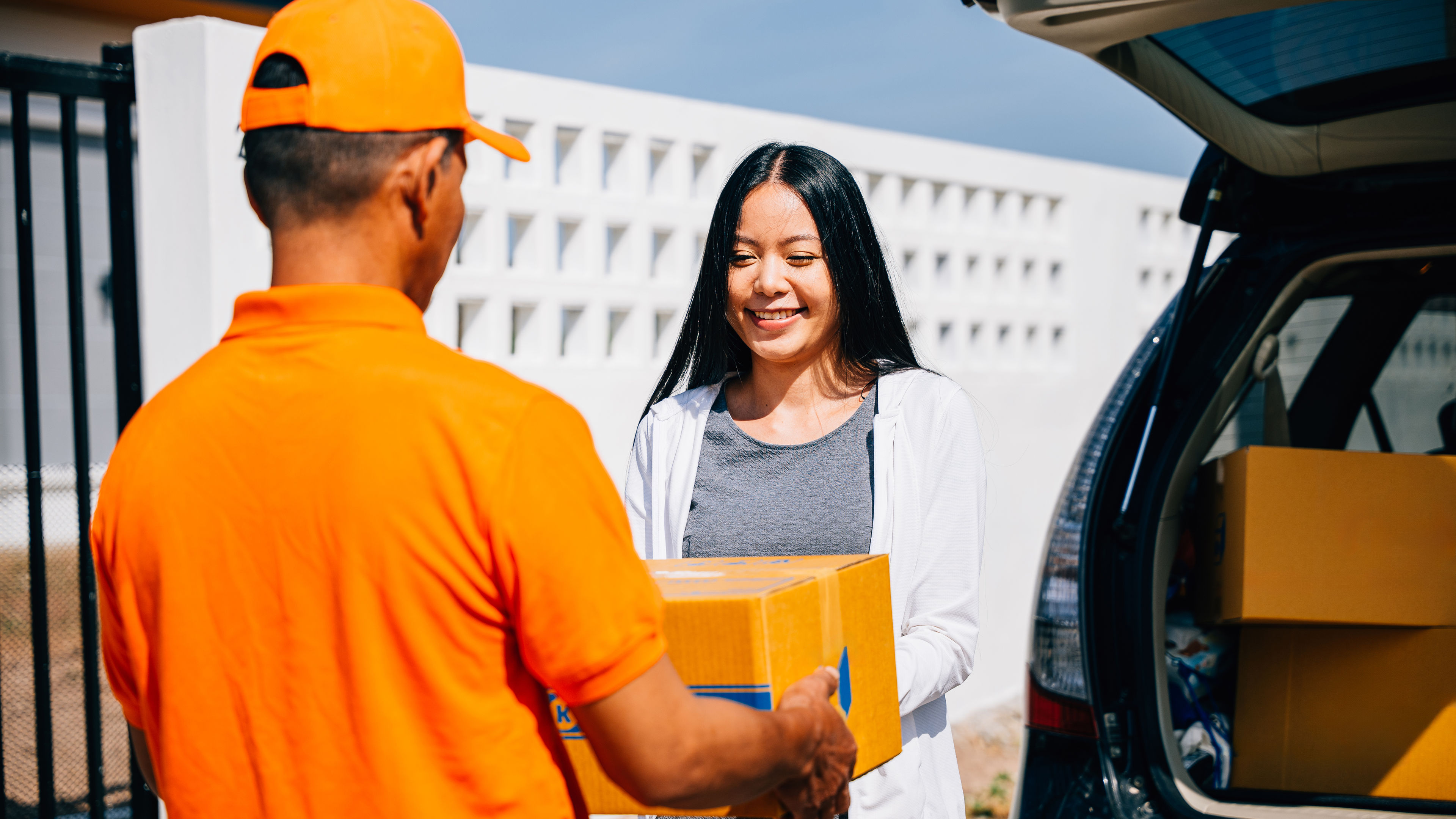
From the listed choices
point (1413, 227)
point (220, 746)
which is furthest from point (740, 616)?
point (1413, 227)

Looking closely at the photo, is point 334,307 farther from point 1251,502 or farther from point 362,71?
point 1251,502

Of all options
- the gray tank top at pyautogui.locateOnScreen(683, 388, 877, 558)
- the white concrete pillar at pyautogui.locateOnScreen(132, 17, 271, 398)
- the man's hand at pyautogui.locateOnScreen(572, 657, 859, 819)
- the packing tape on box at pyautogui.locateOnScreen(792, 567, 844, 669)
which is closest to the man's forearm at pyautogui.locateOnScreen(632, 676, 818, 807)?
the man's hand at pyautogui.locateOnScreen(572, 657, 859, 819)

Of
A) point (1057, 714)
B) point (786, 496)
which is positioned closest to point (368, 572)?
point (786, 496)

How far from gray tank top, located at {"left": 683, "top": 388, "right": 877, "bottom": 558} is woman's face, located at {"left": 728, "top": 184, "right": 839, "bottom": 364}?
6.3 inches

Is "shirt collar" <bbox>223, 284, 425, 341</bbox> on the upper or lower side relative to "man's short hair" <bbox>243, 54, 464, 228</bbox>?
lower

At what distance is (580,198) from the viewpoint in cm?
405

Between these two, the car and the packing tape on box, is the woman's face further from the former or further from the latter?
the packing tape on box

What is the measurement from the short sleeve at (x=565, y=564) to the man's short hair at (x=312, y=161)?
0.85 feet

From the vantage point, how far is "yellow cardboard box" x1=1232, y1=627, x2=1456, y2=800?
210 centimetres

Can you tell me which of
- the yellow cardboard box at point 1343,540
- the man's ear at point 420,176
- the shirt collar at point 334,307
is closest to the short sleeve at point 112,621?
the shirt collar at point 334,307

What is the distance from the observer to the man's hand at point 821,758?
114cm

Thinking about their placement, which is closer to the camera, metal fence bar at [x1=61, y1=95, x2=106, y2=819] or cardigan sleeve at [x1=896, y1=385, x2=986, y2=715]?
cardigan sleeve at [x1=896, y1=385, x2=986, y2=715]

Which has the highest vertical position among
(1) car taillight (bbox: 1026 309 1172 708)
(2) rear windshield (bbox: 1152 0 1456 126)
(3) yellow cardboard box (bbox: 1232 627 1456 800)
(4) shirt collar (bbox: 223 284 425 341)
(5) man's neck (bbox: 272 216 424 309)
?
(2) rear windshield (bbox: 1152 0 1456 126)

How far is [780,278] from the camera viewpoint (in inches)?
75.0
